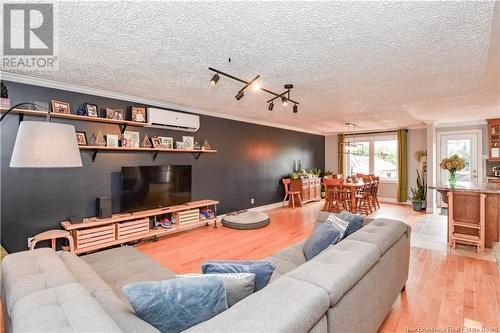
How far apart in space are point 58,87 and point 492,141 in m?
8.65

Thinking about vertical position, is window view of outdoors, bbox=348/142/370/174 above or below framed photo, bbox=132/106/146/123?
below

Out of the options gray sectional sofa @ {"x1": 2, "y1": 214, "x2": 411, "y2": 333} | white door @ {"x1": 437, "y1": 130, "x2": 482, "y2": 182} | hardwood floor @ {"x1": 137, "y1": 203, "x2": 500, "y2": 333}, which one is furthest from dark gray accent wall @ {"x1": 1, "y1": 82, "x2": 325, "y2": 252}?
white door @ {"x1": 437, "y1": 130, "x2": 482, "y2": 182}

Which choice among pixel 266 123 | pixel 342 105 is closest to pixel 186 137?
pixel 266 123

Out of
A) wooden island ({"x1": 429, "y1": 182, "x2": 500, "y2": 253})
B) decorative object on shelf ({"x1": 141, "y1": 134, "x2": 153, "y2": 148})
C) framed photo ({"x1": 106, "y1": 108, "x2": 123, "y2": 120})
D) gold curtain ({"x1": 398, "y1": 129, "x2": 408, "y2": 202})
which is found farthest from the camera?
gold curtain ({"x1": 398, "y1": 129, "x2": 408, "y2": 202})

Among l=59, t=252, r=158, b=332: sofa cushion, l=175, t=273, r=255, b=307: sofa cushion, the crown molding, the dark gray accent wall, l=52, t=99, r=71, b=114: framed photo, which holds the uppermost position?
the crown molding

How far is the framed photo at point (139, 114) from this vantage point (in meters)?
3.98

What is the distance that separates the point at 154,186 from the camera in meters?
4.13

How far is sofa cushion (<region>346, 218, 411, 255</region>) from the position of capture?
181cm

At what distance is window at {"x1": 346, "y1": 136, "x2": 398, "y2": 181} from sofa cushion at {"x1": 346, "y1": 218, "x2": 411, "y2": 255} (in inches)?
251

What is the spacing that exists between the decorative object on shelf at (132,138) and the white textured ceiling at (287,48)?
25.0 inches

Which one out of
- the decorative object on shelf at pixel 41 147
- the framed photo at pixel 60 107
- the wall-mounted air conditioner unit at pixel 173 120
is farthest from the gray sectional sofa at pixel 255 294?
the wall-mounted air conditioner unit at pixel 173 120

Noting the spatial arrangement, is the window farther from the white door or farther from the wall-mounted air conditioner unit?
the wall-mounted air conditioner unit

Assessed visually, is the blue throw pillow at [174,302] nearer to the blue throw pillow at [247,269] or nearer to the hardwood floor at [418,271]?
the blue throw pillow at [247,269]

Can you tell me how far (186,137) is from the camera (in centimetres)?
481
